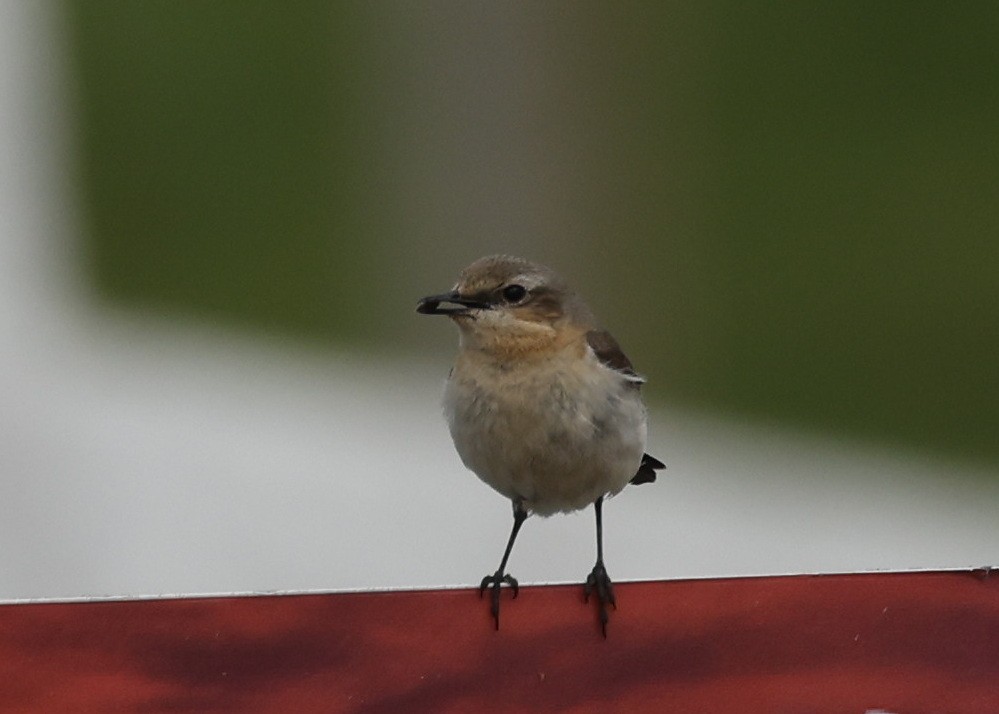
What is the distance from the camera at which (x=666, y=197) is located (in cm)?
849

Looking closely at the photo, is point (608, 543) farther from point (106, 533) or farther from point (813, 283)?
point (813, 283)

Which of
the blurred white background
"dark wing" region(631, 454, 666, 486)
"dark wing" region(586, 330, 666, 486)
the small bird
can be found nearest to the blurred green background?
the blurred white background

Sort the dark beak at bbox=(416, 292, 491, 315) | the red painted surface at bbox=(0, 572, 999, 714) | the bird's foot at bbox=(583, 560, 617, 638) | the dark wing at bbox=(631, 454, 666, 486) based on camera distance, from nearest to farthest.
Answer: the red painted surface at bbox=(0, 572, 999, 714) → the bird's foot at bbox=(583, 560, 617, 638) → the dark beak at bbox=(416, 292, 491, 315) → the dark wing at bbox=(631, 454, 666, 486)

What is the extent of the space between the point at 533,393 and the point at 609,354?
0.29 metres

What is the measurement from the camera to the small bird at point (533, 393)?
3527 mm

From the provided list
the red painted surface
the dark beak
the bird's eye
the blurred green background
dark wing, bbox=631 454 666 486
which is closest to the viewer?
the red painted surface

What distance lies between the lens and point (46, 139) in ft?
30.0

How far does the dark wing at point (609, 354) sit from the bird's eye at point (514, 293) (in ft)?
0.65

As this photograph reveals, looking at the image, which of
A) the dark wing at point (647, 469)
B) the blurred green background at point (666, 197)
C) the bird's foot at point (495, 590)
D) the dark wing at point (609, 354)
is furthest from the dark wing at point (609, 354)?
the blurred green background at point (666, 197)

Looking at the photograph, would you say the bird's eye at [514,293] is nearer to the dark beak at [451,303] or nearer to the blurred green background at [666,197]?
the dark beak at [451,303]

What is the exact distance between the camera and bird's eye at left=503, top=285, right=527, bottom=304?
363 centimetres

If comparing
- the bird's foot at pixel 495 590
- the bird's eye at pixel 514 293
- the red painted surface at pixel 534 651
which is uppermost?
the bird's eye at pixel 514 293

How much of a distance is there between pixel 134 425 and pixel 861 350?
3.64 m

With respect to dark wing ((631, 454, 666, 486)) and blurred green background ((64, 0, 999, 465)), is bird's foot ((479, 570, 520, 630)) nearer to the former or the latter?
dark wing ((631, 454, 666, 486))
